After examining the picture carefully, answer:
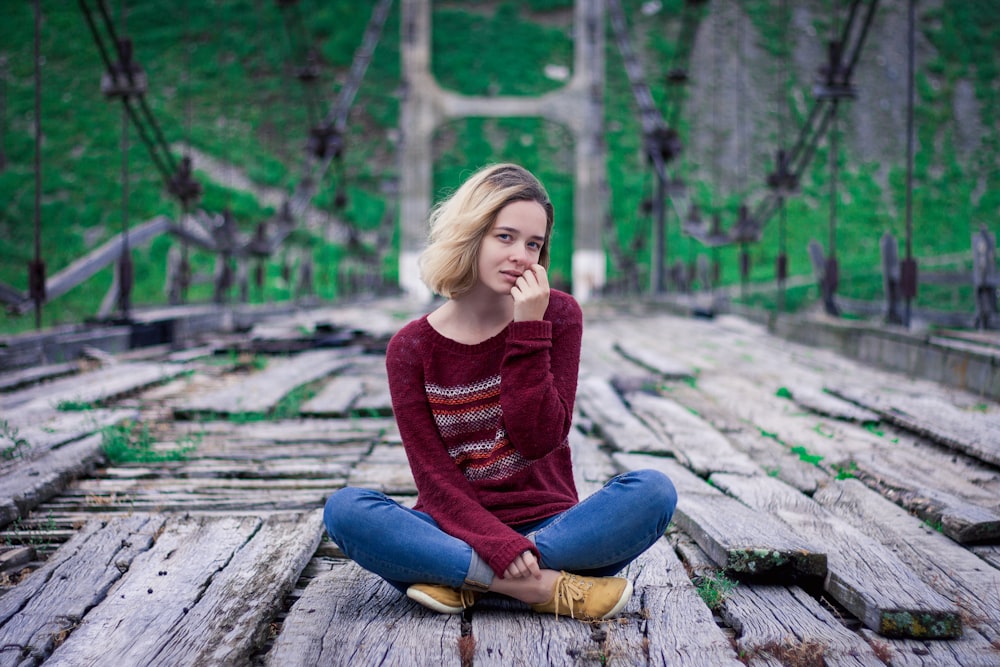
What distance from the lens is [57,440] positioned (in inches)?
87.7

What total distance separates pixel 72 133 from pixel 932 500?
20.4 meters

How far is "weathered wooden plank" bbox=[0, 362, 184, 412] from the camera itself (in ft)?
9.59

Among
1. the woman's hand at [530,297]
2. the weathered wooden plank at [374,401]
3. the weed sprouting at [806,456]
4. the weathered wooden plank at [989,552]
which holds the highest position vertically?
the woman's hand at [530,297]

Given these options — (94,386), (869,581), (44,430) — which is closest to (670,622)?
(869,581)

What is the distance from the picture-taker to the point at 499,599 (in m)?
1.35

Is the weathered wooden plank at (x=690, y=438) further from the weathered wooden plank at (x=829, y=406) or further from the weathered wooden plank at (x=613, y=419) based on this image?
the weathered wooden plank at (x=829, y=406)

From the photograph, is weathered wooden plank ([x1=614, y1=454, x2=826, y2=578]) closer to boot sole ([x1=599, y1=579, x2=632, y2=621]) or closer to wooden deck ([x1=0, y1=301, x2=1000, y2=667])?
wooden deck ([x1=0, y1=301, x2=1000, y2=667])

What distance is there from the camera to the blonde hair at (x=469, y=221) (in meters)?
1.31

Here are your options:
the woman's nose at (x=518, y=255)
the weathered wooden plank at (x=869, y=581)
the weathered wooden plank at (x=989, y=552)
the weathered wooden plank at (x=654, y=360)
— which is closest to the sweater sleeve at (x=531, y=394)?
the woman's nose at (x=518, y=255)

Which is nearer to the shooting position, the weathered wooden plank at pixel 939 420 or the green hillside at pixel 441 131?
the weathered wooden plank at pixel 939 420

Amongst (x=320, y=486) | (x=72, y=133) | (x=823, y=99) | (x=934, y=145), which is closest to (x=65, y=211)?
(x=72, y=133)

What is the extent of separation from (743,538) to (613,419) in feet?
4.22

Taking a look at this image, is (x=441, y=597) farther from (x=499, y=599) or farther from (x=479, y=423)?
(x=479, y=423)

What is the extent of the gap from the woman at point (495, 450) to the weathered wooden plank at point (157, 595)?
10.9 inches
